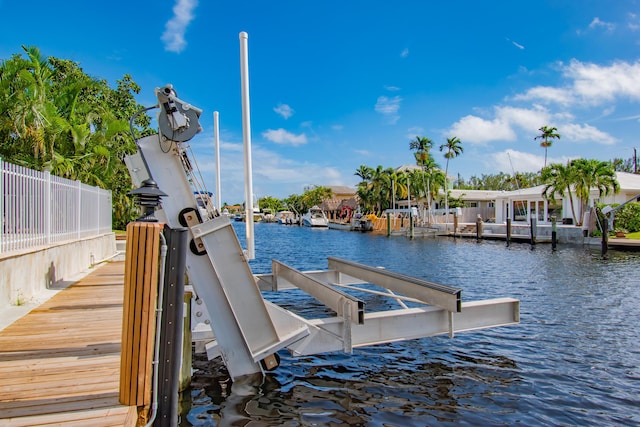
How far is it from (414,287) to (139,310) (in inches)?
197

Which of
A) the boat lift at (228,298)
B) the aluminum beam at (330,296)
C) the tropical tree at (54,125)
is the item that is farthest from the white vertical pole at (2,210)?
the tropical tree at (54,125)

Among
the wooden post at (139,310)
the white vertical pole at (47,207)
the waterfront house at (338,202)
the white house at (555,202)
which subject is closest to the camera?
the wooden post at (139,310)

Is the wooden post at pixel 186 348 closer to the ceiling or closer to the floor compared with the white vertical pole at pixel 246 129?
closer to the floor

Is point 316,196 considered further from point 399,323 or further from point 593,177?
point 399,323

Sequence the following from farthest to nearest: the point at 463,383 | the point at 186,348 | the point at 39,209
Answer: the point at 39,209, the point at 463,383, the point at 186,348

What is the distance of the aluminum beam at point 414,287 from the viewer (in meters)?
6.41

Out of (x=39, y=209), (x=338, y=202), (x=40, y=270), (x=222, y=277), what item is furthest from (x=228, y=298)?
(x=338, y=202)

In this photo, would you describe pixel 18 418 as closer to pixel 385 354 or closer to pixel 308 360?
pixel 308 360

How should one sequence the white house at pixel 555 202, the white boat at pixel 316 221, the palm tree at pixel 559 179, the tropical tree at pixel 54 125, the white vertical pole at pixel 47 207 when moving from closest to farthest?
the white vertical pole at pixel 47 207 → the tropical tree at pixel 54 125 → the palm tree at pixel 559 179 → the white house at pixel 555 202 → the white boat at pixel 316 221

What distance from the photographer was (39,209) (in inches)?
376

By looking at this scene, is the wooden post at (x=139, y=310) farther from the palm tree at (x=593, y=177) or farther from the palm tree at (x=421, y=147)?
the palm tree at (x=421, y=147)

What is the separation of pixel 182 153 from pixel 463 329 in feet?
16.1

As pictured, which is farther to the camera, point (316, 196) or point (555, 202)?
point (316, 196)

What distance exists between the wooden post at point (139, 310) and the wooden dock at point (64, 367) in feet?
1.05
